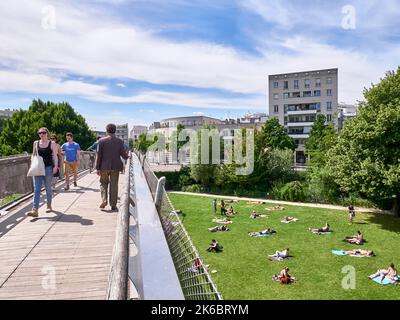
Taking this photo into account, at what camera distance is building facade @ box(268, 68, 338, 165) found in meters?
78.8

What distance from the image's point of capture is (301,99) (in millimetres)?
80875

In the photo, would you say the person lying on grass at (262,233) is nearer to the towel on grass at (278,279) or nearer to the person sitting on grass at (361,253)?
the person sitting on grass at (361,253)

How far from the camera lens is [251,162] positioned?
1890 inches

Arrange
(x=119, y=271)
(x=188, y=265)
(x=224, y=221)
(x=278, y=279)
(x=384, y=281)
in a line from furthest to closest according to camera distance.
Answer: (x=224, y=221), (x=278, y=279), (x=384, y=281), (x=188, y=265), (x=119, y=271)

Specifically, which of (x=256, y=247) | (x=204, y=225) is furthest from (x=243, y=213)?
(x=256, y=247)

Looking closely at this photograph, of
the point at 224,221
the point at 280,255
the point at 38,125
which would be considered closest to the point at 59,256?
the point at 280,255

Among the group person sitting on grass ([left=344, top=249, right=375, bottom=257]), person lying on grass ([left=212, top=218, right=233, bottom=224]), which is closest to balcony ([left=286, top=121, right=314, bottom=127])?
person lying on grass ([left=212, top=218, right=233, bottom=224])

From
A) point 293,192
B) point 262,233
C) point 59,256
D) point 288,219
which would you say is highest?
point 59,256

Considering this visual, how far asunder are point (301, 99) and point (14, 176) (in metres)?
76.0

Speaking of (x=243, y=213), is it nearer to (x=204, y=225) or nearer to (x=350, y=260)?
(x=204, y=225)

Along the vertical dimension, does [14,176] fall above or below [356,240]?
above

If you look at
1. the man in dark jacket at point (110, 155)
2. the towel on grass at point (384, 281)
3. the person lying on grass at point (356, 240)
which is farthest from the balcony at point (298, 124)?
the man in dark jacket at point (110, 155)

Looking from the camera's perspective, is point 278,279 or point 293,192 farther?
point 293,192

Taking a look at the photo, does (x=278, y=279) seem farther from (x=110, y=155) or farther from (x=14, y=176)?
(x=14, y=176)
